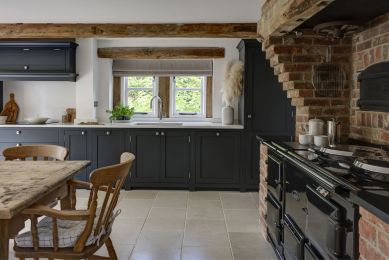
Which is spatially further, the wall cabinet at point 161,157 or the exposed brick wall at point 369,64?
the wall cabinet at point 161,157

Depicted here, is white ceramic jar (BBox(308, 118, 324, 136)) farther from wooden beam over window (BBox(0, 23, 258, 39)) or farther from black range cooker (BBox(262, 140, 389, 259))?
wooden beam over window (BBox(0, 23, 258, 39))

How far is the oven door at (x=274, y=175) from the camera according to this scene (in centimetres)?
263

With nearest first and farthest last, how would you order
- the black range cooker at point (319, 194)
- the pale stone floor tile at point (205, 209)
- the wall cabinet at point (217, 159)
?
the black range cooker at point (319, 194)
the pale stone floor tile at point (205, 209)
the wall cabinet at point (217, 159)

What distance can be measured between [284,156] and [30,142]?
3.88 m

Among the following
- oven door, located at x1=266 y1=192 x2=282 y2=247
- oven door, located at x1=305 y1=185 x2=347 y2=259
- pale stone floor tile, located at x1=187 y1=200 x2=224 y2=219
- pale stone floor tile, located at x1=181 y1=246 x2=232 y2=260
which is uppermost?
oven door, located at x1=305 y1=185 x2=347 y2=259

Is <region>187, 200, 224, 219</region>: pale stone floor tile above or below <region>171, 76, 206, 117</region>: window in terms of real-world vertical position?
below

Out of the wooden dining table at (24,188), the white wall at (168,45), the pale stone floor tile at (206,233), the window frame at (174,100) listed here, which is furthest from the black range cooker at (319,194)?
the window frame at (174,100)

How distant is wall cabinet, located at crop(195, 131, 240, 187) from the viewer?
4914 mm

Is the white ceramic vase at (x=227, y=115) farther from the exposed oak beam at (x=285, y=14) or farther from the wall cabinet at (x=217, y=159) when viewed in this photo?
the exposed oak beam at (x=285, y=14)

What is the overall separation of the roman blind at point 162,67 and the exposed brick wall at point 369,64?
297 cm

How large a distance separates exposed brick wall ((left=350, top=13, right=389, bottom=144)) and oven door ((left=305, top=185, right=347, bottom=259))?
866 mm

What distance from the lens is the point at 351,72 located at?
2.96m

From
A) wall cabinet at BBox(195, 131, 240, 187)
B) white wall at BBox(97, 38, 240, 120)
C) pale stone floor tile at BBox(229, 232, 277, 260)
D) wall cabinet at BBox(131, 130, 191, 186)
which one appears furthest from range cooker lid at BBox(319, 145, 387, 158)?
white wall at BBox(97, 38, 240, 120)

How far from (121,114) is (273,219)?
328 cm
